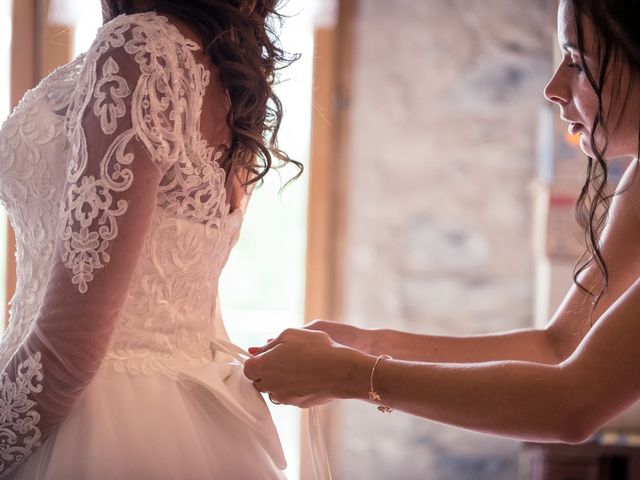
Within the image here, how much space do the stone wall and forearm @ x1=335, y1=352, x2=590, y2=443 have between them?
208 cm

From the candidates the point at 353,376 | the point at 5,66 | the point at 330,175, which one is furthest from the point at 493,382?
the point at 5,66

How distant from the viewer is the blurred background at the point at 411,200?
3.29 meters

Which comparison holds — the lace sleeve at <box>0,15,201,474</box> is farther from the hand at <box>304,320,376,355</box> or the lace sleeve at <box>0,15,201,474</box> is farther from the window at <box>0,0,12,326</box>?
the window at <box>0,0,12,326</box>

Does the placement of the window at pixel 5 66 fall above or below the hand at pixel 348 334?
above

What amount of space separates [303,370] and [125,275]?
32cm

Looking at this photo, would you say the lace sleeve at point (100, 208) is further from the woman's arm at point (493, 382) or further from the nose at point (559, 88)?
the nose at point (559, 88)

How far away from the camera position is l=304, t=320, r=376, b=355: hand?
150 centimetres

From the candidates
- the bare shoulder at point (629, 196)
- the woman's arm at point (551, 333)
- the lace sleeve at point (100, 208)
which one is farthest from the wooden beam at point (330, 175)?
the lace sleeve at point (100, 208)

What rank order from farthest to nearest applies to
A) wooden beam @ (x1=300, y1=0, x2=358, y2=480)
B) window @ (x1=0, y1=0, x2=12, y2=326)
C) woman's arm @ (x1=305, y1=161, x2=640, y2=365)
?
wooden beam @ (x1=300, y1=0, x2=358, y2=480)
window @ (x1=0, y1=0, x2=12, y2=326)
woman's arm @ (x1=305, y1=161, x2=640, y2=365)

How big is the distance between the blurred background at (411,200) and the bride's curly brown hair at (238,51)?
6.26 feet

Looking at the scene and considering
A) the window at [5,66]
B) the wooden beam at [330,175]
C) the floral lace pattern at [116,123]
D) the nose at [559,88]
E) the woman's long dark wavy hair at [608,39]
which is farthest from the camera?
the wooden beam at [330,175]

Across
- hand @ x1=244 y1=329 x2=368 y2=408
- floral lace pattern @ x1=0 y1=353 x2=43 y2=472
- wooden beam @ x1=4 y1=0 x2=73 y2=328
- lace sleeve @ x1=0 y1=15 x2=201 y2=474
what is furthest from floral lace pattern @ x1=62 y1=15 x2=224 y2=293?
wooden beam @ x1=4 y1=0 x2=73 y2=328

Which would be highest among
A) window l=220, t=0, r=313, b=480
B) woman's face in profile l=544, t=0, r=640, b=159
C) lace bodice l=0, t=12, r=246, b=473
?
woman's face in profile l=544, t=0, r=640, b=159

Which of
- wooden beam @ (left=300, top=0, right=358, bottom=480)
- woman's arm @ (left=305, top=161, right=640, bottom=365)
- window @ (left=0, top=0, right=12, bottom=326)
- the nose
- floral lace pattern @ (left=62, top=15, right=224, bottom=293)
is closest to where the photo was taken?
floral lace pattern @ (left=62, top=15, right=224, bottom=293)
